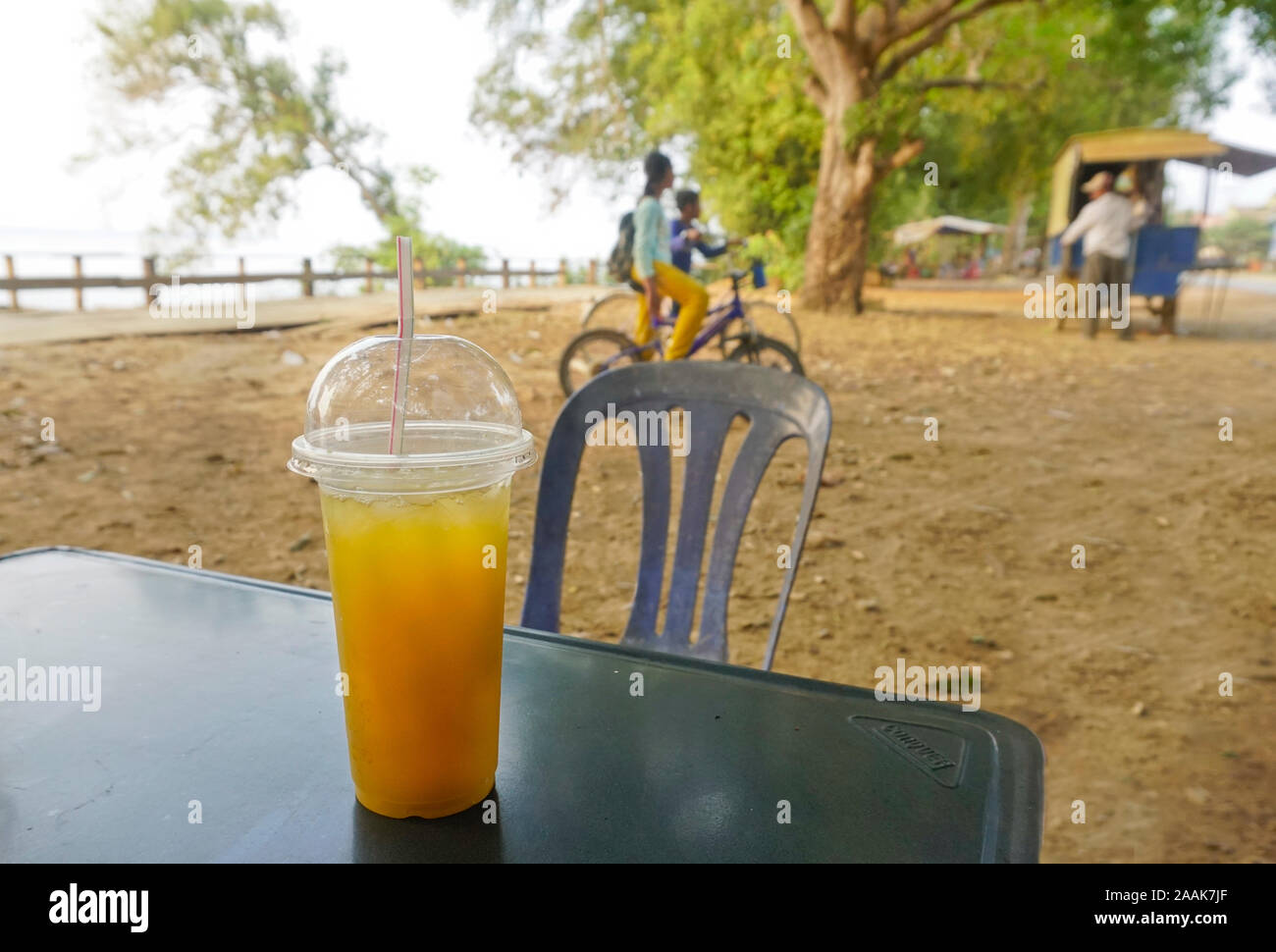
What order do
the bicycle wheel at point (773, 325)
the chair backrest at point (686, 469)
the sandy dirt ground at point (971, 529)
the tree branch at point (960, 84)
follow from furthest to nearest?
the tree branch at point (960, 84) → the bicycle wheel at point (773, 325) → the sandy dirt ground at point (971, 529) → the chair backrest at point (686, 469)

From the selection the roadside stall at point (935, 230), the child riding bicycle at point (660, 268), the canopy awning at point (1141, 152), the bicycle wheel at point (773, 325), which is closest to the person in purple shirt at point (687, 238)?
the child riding bicycle at point (660, 268)

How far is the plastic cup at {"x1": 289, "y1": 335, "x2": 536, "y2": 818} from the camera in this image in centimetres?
76

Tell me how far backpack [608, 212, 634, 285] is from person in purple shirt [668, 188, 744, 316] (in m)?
0.75

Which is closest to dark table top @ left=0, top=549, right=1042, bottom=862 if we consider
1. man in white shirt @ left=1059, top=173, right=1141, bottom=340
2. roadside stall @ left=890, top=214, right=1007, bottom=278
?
man in white shirt @ left=1059, top=173, right=1141, bottom=340

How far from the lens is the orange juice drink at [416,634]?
758 mm

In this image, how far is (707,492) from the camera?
200 cm

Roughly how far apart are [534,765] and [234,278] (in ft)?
48.5

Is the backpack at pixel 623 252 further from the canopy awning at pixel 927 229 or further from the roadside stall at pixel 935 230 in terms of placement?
the canopy awning at pixel 927 229

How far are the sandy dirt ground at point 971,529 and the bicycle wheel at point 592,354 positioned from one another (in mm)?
308

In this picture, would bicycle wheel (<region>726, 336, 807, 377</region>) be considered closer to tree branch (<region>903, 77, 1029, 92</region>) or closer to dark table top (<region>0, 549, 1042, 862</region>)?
dark table top (<region>0, 549, 1042, 862</region>)
